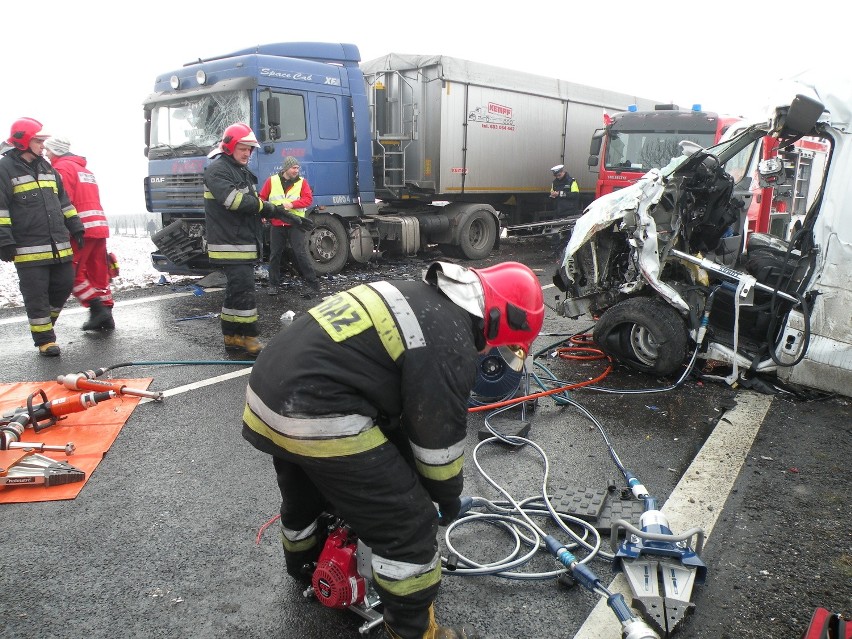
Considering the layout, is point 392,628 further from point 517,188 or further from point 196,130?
point 517,188

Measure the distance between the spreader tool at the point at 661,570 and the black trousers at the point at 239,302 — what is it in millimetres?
3986

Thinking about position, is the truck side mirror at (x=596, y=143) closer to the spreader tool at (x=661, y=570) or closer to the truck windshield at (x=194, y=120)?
the truck windshield at (x=194, y=120)

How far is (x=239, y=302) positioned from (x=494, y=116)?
8116mm

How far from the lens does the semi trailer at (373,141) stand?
8.65 meters

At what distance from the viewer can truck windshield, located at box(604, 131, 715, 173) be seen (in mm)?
10305

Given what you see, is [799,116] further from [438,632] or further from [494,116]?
[494,116]

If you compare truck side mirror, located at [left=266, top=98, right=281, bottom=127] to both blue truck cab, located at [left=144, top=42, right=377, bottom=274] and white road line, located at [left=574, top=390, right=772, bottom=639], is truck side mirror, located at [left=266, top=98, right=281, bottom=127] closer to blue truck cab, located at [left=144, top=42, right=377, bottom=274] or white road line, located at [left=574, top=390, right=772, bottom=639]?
blue truck cab, located at [left=144, top=42, right=377, bottom=274]

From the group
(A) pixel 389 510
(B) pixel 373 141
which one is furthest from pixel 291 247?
(A) pixel 389 510

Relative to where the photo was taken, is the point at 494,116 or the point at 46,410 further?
the point at 494,116

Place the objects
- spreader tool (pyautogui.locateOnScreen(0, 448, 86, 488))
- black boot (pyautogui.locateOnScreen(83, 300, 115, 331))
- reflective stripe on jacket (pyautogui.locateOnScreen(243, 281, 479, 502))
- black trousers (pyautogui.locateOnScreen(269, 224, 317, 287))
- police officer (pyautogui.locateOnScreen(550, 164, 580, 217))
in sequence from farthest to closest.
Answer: police officer (pyautogui.locateOnScreen(550, 164, 580, 217)) < black trousers (pyautogui.locateOnScreen(269, 224, 317, 287)) < black boot (pyautogui.locateOnScreen(83, 300, 115, 331)) < spreader tool (pyautogui.locateOnScreen(0, 448, 86, 488)) < reflective stripe on jacket (pyautogui.locateOnScreen(243, 281, 479, 502))

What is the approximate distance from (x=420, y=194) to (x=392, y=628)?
32.3ft

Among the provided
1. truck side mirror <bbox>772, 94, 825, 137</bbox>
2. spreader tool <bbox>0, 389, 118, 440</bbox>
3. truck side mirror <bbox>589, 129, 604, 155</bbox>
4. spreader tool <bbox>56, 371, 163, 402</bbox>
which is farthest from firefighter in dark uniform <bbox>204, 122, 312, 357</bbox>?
truck side mirror <bbox>589, 129, 604, 155</bbox>

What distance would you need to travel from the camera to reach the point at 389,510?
6.17ft

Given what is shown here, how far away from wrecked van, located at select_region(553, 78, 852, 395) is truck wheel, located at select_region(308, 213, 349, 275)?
16.6ft
